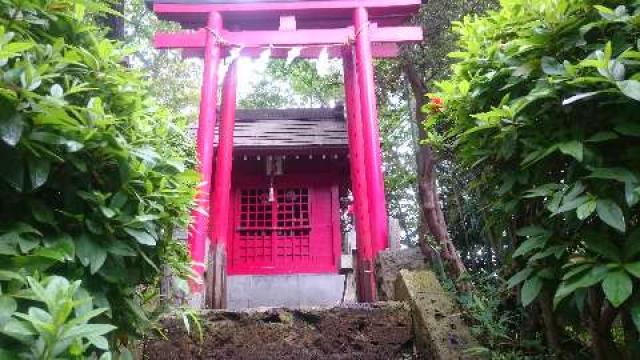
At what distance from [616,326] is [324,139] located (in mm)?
7386

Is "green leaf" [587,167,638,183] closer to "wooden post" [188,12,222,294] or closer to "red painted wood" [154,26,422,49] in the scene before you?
"wooden post" [188,12,222,294]

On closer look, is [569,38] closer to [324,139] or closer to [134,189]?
[134,189]

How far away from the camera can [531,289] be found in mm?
2203

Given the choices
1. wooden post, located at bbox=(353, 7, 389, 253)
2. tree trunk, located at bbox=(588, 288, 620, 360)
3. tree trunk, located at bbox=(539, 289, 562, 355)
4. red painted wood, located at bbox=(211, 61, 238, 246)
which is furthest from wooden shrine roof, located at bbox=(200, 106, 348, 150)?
tree trunk, located at bbox=(588, 288, 620, 360)

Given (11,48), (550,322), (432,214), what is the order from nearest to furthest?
(11,48) < (550,322) < (432,214)

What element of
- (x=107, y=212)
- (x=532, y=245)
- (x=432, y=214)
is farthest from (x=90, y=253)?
(x=432, y=214)

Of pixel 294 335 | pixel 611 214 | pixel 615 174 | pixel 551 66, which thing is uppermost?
pixel 551 66

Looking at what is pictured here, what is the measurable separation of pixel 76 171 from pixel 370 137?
4.49 m

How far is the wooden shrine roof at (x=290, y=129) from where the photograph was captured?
400 inches

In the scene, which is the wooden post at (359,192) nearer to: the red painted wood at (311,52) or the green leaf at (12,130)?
the red painted wood at (311,52)

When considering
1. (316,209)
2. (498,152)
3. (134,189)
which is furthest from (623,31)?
(316,209)

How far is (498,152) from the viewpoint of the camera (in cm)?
250

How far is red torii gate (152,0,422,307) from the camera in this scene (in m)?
6.52

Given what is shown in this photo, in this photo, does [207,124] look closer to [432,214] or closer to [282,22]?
[282,22]
